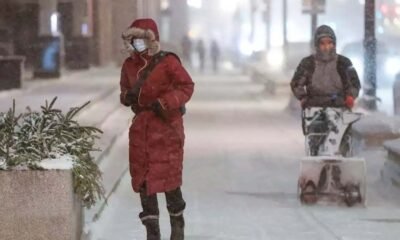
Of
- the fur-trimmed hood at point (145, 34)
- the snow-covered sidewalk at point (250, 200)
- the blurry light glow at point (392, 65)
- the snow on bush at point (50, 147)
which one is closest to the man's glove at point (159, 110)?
the fur-trimmed hood at point (145, 34)

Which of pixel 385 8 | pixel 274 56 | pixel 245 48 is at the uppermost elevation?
pixel 385 8

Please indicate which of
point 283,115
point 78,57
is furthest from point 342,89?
point 78,57

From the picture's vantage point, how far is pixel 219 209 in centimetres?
1038

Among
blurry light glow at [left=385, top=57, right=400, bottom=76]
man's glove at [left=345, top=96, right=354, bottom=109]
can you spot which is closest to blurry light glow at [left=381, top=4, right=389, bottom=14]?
blurry light glow at [left=385, top=57, right=400, bottom=76]

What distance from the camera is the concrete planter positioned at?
7312 millimetres

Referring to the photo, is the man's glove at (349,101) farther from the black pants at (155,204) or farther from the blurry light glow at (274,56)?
the blurry light glow at (274,56)

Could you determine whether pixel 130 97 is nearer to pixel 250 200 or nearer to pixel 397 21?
pixel 250 200

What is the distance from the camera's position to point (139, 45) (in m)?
7.59

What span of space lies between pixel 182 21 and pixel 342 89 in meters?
93.5

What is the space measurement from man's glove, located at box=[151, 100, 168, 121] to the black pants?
561mm

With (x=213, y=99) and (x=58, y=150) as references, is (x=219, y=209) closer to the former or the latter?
(x=58, y=150)

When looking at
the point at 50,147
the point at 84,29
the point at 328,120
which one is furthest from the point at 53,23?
the point at 50,147

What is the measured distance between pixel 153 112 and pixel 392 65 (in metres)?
30.4

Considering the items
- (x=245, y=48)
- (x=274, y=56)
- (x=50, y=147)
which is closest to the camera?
(x=50, y=147)
